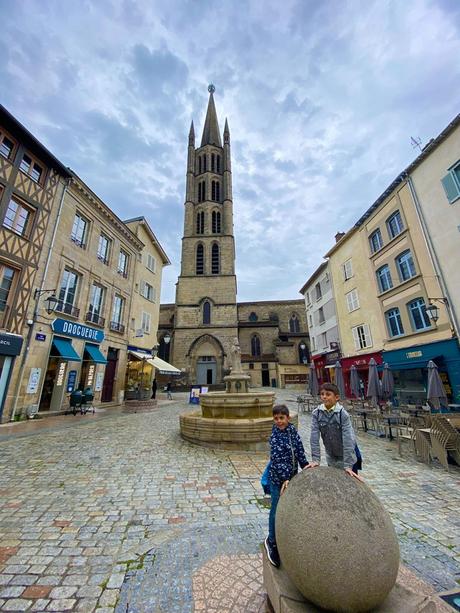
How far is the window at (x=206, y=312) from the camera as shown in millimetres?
31297

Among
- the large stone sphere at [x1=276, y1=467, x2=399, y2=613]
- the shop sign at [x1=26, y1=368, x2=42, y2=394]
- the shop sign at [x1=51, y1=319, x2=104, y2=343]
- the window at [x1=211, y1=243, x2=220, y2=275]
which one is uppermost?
the window at [x1=211, y1=243, x2=220, y2=275]

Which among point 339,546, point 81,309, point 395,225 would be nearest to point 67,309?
point 81,309

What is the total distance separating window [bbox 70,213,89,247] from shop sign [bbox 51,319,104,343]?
14.5 feet

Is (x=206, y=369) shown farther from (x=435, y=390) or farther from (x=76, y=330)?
(x=435, y=390)

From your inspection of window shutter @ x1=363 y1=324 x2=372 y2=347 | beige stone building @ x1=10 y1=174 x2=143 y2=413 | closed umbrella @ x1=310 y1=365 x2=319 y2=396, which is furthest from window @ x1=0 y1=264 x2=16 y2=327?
window shutter @ x1=363 y1=324 x2=372 y2=347

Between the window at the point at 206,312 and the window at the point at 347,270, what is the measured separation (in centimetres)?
1639

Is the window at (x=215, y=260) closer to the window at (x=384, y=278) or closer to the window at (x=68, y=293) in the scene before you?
the window at (x=384, y=278)

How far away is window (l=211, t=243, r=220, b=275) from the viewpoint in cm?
3334

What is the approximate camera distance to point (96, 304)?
15219mm

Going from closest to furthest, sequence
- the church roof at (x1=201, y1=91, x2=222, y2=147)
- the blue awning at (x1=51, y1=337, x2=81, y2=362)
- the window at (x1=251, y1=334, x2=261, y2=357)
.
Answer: the blue awning at (x1=51, y1=337, x2=81, y2=362) → the window at (x1=251, y1=334, x2=261, y2=357) → the church roof at (x1=201, y1=91, x2=222, y2=147)

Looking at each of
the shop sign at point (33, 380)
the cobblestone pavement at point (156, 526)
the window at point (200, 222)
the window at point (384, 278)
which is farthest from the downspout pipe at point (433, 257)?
the window at point (200, 222)

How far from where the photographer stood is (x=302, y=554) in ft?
5.36

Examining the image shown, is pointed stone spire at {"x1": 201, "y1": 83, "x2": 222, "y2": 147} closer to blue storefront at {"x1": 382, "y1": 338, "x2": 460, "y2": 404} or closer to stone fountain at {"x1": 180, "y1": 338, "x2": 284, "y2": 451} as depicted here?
blue storefront at {"x1": 382, "y1": 338, "x2": 460, "y2": 404}

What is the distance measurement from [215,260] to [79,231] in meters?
20.5
